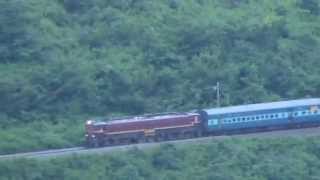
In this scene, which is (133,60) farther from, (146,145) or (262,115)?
(262,115)

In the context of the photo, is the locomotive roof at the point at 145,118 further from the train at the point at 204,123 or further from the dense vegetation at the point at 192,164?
the dense vegetation at the point at 192,164

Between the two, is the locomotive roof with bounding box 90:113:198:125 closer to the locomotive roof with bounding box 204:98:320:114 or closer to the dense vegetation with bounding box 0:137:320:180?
the locomotive roof with bounding box 204:98:320:114

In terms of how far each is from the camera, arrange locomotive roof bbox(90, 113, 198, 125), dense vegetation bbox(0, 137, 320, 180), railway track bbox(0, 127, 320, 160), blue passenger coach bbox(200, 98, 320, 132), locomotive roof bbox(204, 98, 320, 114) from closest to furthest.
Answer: dense vegetation bbox(0, 137, 320, 180), railway track bbox(0, 127, 320, 160), locomotive roof bbox(90, 113, 198, 125), blue passenger coach bbox(200, 98, 320, 132), locomotive roof bbox(204, 98, 320, 114)

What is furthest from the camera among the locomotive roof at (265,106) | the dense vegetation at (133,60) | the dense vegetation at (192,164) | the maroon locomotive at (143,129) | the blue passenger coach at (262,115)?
the dense vegetation at (133,60)

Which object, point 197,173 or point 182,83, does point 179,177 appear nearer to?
point 197,173

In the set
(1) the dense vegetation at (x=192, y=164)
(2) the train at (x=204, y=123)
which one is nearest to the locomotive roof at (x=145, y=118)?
(2) the train at (x=204, y=123)

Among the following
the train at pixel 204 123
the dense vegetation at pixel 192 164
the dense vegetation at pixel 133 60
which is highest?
the dense vegetation at pixel 133 60

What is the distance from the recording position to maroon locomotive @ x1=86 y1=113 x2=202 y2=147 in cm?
3078

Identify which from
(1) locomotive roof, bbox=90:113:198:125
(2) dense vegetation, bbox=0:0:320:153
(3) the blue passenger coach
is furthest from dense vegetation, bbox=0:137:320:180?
(2) dense vegetation, bbox=0:0:320:153

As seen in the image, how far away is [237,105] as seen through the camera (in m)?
33.1

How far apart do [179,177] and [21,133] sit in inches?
181

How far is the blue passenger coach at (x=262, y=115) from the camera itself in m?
31.6

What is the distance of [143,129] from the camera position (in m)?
31.0

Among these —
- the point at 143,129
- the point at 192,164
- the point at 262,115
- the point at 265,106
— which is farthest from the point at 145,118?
the point at 265,106
